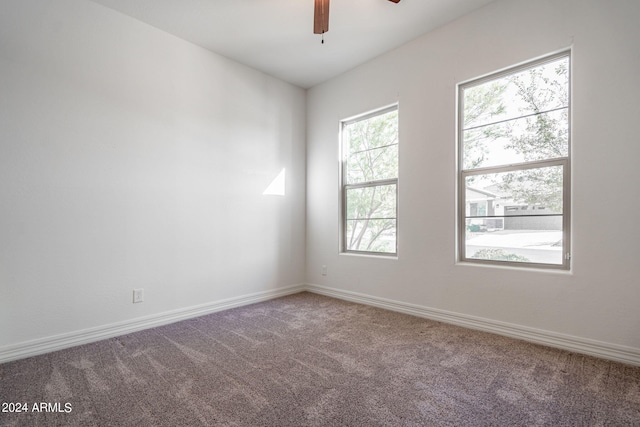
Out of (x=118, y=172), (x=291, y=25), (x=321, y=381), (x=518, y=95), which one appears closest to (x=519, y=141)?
(x=518, y=95)

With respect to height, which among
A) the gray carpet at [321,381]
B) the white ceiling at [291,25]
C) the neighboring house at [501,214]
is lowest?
the gray carpet at [321,381]

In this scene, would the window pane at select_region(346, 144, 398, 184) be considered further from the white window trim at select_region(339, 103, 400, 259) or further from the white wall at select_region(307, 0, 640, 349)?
the white wall at select_region(307, 0, 640, 349)

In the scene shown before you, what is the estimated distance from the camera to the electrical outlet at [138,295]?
2.85m

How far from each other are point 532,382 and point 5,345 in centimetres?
362

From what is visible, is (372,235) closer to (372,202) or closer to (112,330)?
(372,202)

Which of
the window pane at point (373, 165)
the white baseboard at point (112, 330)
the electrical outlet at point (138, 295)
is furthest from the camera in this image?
the window pane at point (373, 165)

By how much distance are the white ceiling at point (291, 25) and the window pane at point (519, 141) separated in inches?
45.2

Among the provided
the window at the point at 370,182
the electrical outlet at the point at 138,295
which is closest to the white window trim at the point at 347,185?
the window at the point at 370,182

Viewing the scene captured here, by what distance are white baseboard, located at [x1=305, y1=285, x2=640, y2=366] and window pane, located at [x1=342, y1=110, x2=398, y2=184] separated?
58.6 inches

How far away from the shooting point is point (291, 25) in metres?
3.04

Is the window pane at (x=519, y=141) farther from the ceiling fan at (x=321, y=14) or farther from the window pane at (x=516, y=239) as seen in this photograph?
the ceiling fan at (x=321, y=14)

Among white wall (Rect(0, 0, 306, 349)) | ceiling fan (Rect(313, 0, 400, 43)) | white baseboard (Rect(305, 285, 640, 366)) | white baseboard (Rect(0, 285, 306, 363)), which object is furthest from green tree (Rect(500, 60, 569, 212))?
white baseboard (Rect(0, 285, 306, 363))

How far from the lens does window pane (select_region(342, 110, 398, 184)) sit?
143 inches

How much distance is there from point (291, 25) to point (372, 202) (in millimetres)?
2119
